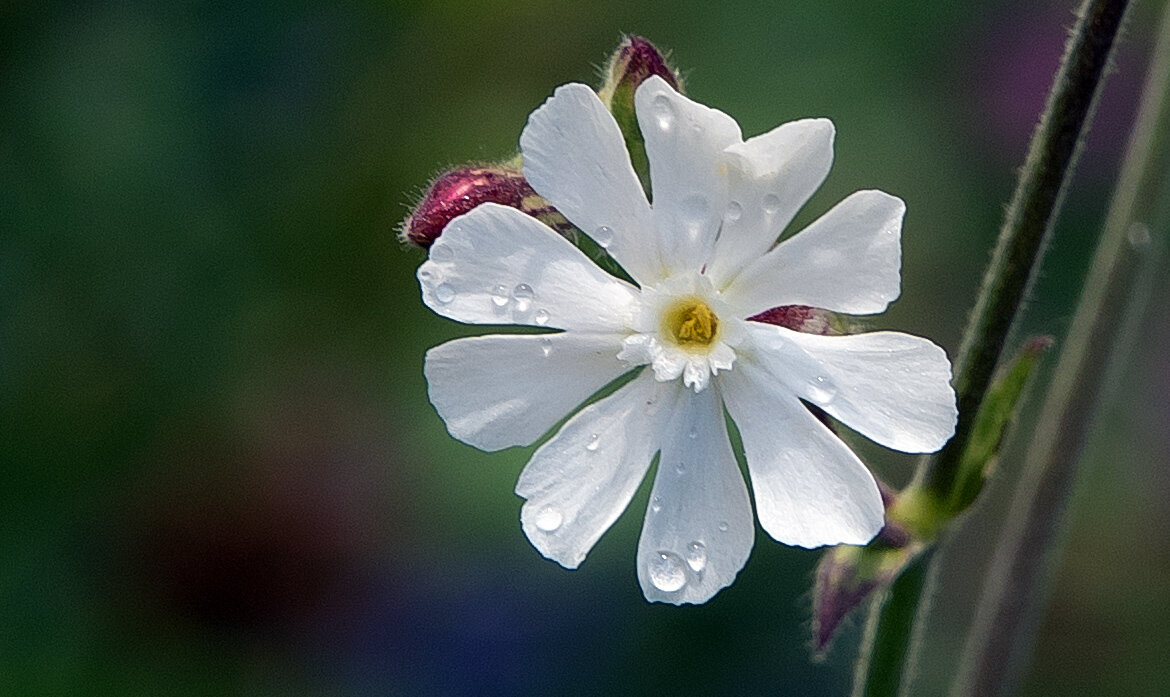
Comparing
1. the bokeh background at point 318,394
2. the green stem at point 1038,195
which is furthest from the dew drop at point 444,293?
the bokeh background at point 318,394

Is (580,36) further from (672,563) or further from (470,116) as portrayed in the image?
(672,563)

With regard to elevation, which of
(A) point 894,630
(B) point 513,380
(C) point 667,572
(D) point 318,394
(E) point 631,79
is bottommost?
(D) point 318,394

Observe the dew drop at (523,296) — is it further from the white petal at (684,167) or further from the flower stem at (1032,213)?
the flower stem at (1032,213)

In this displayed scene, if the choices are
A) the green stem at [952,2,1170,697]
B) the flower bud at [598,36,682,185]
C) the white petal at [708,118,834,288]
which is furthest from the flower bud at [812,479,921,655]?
the flower bud at [598,36,682,185]

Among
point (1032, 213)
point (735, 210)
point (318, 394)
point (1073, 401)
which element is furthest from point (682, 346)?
point (318, 394)

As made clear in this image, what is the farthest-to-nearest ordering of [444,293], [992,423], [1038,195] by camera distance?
[992,423] → [1038,195] → [444,293]

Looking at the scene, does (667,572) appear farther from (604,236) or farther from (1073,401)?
(1073,401)

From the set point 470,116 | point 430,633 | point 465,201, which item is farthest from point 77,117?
point 465,201
